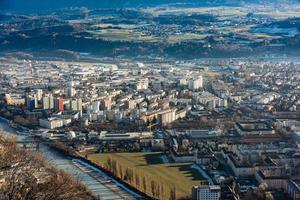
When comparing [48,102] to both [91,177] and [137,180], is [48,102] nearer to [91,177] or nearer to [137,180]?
[91,177]

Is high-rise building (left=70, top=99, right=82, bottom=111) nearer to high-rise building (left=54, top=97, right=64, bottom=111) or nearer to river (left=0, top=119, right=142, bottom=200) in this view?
high-rise building (left=54, top=97, right=64, bottom=111)

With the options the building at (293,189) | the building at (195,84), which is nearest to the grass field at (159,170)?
the building at (293,189)

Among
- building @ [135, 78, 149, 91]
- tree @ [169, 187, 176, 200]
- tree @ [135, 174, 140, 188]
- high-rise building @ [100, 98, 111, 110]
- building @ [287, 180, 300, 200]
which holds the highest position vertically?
building @ [287, 180, 300, 200]

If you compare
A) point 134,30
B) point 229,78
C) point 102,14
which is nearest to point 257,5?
point 102,14

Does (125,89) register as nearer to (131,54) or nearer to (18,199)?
(131,54)

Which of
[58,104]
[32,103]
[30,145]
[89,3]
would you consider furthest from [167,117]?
[89,3]

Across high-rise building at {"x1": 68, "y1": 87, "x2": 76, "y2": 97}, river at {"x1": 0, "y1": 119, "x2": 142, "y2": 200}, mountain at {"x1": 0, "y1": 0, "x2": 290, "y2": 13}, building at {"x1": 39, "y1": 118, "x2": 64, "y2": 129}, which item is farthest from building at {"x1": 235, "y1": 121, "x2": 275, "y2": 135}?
mountain at {"x1": 0, "y1": 0, "x2": 290, "y2": 13}
